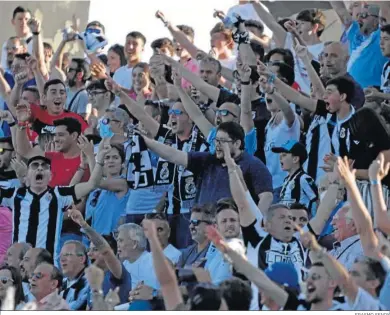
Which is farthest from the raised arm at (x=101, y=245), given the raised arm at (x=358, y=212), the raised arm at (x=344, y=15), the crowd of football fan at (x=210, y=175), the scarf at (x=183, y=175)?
the raised arm at (x=344, y=15)

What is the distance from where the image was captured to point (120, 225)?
1255cm

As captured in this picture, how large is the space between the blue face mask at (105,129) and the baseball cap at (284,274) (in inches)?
153

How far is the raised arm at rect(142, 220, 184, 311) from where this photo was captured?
9539 millimetres

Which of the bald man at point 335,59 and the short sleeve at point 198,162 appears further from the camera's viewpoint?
the bald man at point 335,59

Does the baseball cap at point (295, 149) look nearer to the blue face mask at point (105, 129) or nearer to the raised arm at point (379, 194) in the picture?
the raised arm at point (379, 194)

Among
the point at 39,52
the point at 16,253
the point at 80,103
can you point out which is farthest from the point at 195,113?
the point at 39,52

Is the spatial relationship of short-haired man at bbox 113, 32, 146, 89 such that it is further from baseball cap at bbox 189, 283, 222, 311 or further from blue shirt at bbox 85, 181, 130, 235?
baseball cap at bbox 189, 283, 222, 311

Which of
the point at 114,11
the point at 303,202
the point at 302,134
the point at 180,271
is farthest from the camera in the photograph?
the point at 114,11

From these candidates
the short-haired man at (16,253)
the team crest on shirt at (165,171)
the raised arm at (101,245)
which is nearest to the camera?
the raised arm at (101,245)

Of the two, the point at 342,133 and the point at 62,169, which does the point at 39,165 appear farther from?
the point at 342,133

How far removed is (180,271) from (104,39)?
6234 mm

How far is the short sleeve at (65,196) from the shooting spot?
40.8 ft
